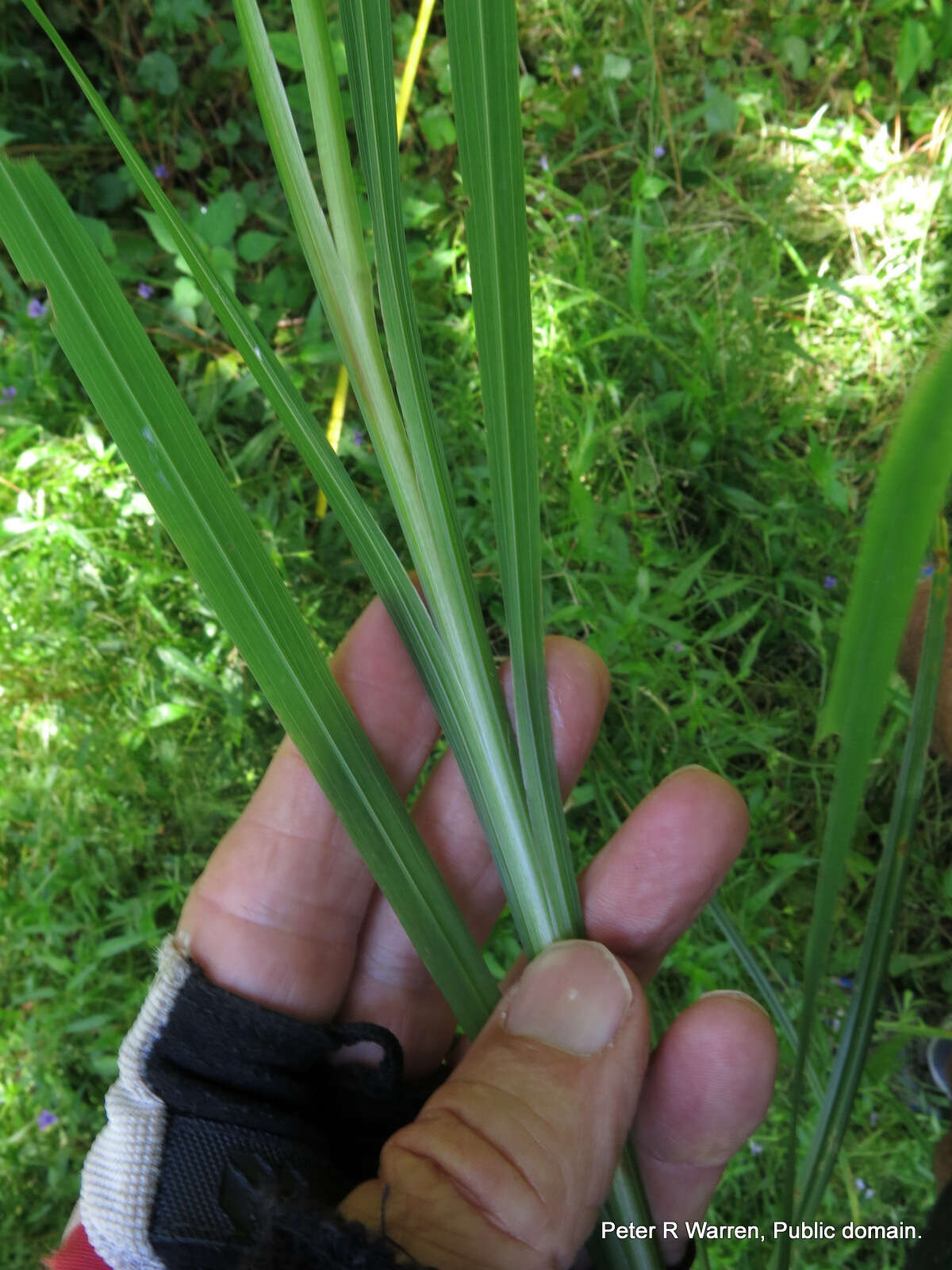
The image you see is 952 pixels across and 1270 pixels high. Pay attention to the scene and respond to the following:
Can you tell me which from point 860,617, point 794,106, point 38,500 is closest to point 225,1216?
point 860,617

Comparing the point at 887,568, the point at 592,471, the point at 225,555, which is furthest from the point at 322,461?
the point at 592,471

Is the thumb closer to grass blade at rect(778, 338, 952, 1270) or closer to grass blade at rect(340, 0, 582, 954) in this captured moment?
grass blade at rect(340, 0, 582, 954)

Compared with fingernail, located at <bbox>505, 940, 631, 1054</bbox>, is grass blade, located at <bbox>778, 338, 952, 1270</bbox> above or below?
above

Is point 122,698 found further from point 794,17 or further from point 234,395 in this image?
point 794,17

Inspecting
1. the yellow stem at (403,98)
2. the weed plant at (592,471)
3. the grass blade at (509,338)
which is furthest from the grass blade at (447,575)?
the yellow stem at (403,98)

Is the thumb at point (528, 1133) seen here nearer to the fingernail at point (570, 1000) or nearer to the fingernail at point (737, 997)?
the fingernail at point (570, 1000)

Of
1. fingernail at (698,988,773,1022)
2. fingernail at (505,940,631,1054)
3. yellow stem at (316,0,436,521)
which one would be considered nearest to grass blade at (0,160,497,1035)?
fingernail at (505,940,631,1054)

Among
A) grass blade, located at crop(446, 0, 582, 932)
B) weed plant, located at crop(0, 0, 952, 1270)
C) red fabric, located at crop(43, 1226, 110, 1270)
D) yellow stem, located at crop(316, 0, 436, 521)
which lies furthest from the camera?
yellow stem, located at crop(316, 0, 436, 521)

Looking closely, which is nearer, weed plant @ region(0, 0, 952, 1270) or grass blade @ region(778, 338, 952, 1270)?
grass blade @ region(778, 338, 952, 1270)
